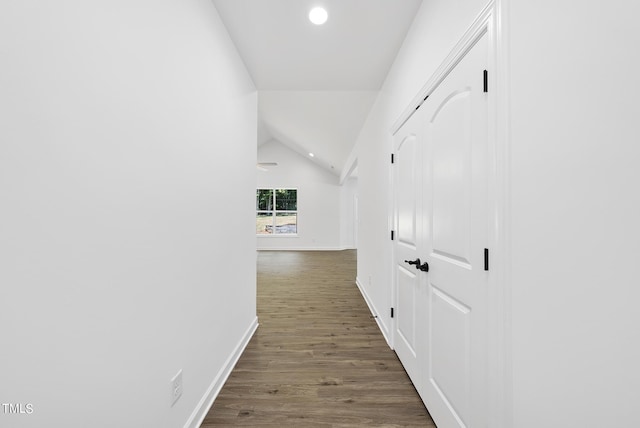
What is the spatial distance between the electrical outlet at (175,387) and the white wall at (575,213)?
1.43 m

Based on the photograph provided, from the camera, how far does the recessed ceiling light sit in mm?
1928

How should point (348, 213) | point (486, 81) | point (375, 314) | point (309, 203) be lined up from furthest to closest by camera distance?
point (348, 213) → point (309, 203) → point (375, 314) → point (486, 81)

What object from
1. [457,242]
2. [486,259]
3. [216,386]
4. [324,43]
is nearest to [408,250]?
[457,242]

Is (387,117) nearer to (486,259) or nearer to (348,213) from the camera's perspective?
(486,259)

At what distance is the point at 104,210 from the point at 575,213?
1.39 metres

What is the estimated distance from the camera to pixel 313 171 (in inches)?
381

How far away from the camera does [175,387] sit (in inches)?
53.0

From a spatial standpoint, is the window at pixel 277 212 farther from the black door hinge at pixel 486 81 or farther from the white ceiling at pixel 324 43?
the black door hinge at pixel 486 81

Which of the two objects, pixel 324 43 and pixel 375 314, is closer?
pixel 324 43

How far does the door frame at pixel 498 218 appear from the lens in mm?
978

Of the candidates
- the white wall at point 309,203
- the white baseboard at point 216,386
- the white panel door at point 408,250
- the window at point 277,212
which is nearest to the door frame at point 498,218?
the white panel door at point 408,250

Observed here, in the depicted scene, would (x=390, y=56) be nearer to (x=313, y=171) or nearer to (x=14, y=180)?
(x=14, y=180)

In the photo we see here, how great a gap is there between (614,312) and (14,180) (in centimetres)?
142

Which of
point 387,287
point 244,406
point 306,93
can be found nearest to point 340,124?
point 306,93
